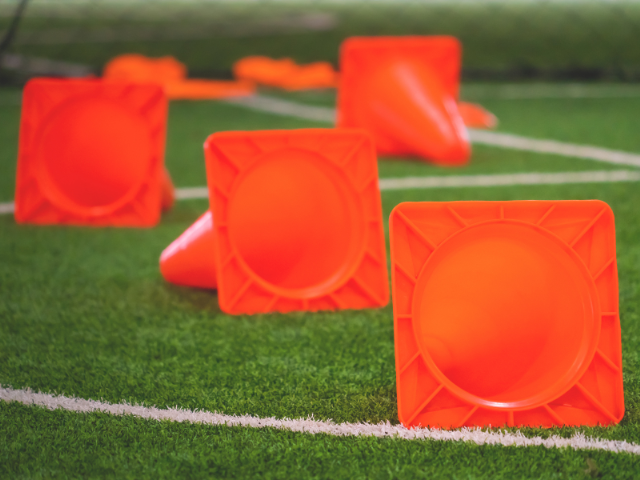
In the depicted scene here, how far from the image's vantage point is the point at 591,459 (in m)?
1.48

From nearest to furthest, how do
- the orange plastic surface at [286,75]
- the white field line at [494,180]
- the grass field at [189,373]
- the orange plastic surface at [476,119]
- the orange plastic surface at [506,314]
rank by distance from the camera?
the grass field at [189,373]
the orange plastic surface at [506,314]
the white field line at [494,180]
the orange plastic surface at [476,119]
the orange plastic surface at [286,75]

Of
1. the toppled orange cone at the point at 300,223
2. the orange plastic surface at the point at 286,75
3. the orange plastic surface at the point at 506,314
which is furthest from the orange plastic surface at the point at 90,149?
the orange plastic surface at the point at 286,75

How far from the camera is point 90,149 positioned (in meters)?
3.23

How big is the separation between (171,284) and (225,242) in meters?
0.42

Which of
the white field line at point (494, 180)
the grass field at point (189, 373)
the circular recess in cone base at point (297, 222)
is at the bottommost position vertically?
the white field line at point (494, 180)

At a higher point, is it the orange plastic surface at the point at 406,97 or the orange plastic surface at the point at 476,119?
the orange plastic surface at the point at 406,97

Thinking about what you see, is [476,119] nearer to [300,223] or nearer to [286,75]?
[286,75]

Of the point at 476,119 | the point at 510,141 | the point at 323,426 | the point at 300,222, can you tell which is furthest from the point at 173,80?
the point at 323,426

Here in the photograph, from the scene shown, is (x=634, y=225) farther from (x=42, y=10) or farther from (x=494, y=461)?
(x=42, y=10)

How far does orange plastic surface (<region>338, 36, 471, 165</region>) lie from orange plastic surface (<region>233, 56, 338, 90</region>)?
150 inches

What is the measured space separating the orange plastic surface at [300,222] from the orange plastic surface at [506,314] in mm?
662

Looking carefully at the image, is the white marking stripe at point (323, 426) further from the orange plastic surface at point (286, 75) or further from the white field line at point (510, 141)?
the orange plastic surface at point (286, 75)

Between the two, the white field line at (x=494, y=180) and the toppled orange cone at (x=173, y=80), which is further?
the toppled orange cone at (x=173, y=80)

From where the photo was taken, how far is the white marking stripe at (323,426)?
1552 millimetres
